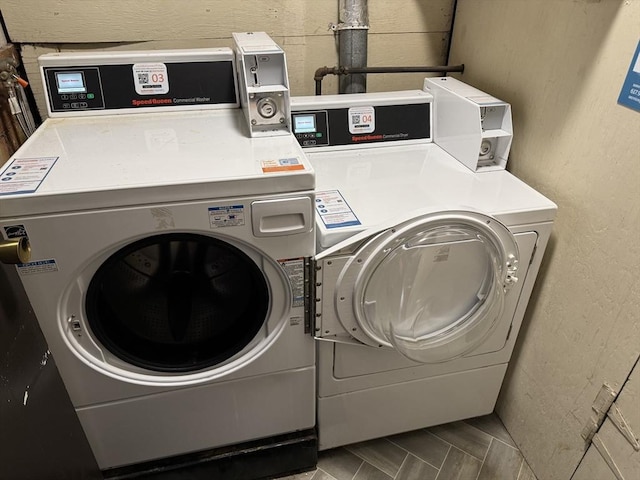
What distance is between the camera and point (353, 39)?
5.69ft

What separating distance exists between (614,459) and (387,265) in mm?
793

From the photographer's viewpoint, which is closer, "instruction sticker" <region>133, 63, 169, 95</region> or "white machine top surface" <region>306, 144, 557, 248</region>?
"white machine top surface" <region>306, 144, 557, 248</region>

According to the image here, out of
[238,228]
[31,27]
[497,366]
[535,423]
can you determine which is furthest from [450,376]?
[31,27]

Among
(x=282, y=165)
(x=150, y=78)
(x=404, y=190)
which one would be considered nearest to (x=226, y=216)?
(x=282, y=165)

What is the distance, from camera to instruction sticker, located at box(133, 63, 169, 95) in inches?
55.5

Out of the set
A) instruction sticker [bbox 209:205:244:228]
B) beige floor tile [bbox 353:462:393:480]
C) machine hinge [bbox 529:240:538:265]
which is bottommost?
beige floor tile [bbox 353:462:393:480]

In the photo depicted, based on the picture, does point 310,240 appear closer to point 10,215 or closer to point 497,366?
point 10,215

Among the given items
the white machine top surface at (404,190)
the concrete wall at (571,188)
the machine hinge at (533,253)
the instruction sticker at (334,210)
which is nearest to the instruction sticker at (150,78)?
the white machine top surface at (404,190)

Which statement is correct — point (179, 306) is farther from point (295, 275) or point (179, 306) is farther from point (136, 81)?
point (136, 81)

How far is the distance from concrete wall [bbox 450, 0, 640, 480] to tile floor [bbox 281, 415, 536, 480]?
0.09 metres

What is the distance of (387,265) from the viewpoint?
123 centimetres

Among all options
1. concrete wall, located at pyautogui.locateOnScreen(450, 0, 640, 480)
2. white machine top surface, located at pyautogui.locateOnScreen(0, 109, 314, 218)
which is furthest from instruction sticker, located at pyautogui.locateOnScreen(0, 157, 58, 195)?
concrete wall, located at pyautogui.locateOnScreen(450, 0, 640, 480)

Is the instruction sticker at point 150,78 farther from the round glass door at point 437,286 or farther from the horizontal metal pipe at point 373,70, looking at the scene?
the round glass door at point 437,286

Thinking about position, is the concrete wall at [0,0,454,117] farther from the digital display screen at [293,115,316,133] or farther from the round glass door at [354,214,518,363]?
the round glass door at [354,214,518,363]
